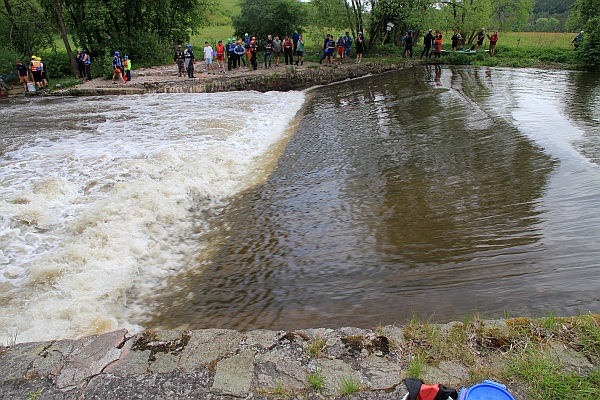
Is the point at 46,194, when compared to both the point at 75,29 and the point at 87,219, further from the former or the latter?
the point at 75,29

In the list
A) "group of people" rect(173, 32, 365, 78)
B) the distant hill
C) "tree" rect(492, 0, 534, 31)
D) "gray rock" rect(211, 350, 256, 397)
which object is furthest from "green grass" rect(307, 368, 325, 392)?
the distant hill

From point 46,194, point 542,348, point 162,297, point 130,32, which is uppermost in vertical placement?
point 130,32

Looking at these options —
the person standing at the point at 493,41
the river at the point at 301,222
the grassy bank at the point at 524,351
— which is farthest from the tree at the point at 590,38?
the grassy bank at the point at 524,351

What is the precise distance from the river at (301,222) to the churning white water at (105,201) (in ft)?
0.10

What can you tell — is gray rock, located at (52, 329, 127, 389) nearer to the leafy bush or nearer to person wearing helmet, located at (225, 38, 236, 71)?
person wearing helmet, located at (225, 38, 236, 71)

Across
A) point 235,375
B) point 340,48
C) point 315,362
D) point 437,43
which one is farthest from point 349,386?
point 437,43

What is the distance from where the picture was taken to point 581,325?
3.00 metres

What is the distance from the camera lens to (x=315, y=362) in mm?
2863

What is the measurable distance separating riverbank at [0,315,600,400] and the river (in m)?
0.67

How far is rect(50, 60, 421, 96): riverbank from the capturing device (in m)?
17.4

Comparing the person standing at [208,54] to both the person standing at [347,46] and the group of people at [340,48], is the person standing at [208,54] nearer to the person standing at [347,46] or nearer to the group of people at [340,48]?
the group of people at [340,48]

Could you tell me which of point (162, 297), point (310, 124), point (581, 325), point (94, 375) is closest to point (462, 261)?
point (581, 325)

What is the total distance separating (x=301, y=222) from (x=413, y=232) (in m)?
1.61

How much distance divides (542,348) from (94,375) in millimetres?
3210
